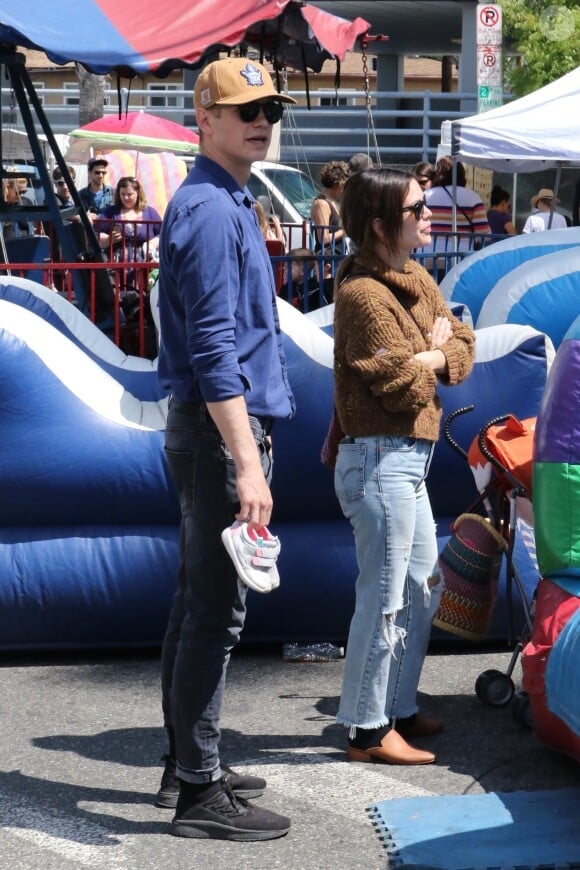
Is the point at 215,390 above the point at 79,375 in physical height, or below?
above

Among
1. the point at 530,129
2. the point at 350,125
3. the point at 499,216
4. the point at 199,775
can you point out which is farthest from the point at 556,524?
the point at 350,125

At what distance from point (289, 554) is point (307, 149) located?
21.5 m

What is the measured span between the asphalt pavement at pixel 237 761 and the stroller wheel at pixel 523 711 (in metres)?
0.03

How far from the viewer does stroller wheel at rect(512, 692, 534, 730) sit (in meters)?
4.30

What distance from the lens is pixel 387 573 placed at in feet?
12.9

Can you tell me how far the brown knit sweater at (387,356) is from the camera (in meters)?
3.81

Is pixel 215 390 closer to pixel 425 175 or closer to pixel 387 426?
pixel 387 426

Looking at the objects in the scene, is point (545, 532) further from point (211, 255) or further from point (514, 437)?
point (211, 255)

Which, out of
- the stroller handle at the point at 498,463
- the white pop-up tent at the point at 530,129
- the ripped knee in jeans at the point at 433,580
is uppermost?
the white pop-up tent at the point at 530,129

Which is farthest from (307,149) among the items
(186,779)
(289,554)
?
(186,779)

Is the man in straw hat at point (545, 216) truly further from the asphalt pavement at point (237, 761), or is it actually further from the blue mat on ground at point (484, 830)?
the blue mat on ground at point (484, 830)

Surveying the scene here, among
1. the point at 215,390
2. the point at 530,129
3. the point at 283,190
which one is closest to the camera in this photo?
the point at 215,390

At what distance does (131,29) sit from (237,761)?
5979 mm

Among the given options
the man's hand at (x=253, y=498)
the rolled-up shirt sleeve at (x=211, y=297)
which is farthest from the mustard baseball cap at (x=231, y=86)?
the man's hand at (x=253, y=498)
